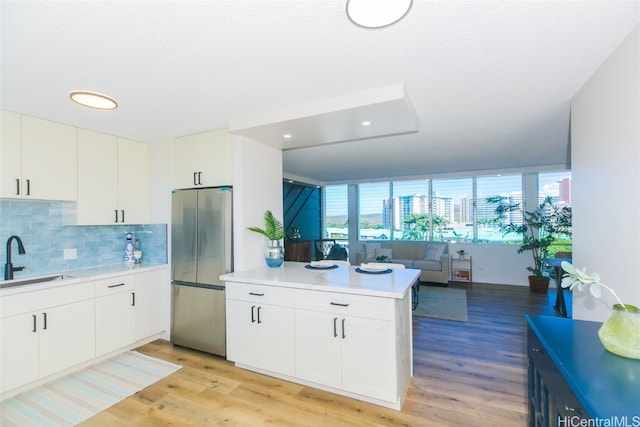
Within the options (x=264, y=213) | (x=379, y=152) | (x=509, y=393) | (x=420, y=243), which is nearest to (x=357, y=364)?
(x=509, y=393)

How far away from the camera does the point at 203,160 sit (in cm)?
311

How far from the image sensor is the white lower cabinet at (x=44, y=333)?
89.7 inches

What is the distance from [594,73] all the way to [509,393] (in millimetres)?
2461

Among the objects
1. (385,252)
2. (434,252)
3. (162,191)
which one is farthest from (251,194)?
(434,252)

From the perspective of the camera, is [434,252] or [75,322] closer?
[75,322]

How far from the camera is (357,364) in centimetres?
216

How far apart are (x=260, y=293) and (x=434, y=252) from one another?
16.2ft

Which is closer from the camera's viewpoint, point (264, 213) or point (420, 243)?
point (264, 213)

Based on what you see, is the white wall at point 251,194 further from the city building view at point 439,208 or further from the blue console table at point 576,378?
the city building view at point 439,208

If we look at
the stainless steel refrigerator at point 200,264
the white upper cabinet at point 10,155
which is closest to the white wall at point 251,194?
the stainless steel refrigerator at point 200,264

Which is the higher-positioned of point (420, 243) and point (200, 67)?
point (200, 67)

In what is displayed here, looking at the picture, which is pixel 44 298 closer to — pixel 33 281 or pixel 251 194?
pixel 33 281

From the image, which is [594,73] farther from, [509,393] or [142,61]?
[142,61]

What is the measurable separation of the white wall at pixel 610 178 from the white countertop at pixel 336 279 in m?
1.18
